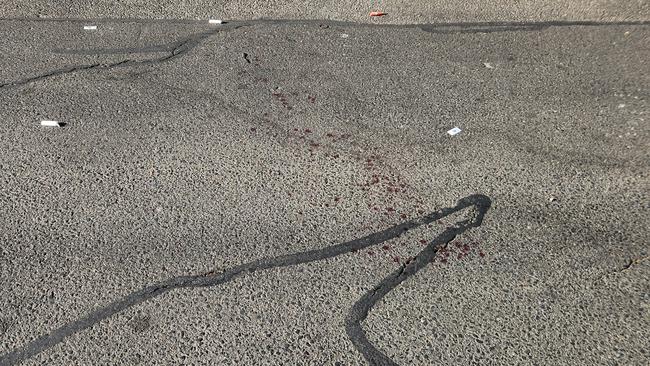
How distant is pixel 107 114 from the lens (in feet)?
15.4

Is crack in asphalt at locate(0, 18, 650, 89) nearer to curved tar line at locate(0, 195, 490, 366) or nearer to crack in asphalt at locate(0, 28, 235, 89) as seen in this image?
crack in asphalt at locate(0, 28, 235, 89)

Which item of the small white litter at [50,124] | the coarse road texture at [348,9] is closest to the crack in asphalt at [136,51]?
the coarse road texture at [348,9]

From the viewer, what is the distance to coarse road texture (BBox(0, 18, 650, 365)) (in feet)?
9.96

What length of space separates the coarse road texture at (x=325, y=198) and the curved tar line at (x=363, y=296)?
12 millimetres

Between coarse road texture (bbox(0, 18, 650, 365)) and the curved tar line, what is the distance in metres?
0.01

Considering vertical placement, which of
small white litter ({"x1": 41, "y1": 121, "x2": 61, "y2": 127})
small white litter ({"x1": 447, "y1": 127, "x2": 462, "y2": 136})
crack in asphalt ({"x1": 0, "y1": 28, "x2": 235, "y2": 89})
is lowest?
small white litter ({"x1": 41, "y1": 121, "x2": 61, "y2": 127})

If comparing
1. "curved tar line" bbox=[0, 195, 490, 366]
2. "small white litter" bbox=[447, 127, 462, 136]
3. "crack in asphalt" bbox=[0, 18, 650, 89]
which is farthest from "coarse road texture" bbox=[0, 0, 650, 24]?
"curved tar line" bbox=[0, 195, 490, 366]

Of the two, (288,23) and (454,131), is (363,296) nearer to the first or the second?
(454,131)

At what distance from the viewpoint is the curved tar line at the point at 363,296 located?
296cm

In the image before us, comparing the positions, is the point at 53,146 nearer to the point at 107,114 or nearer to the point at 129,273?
the point at 107,114

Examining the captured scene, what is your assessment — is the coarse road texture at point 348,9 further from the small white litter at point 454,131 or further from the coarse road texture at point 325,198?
the small white litter at point 454,131

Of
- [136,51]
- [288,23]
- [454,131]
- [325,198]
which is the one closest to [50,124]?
[136,51]

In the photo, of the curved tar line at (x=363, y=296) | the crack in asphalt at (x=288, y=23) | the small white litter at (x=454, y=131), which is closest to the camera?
the curved tar line at (x=363, y=296)

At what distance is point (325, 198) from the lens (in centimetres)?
389
